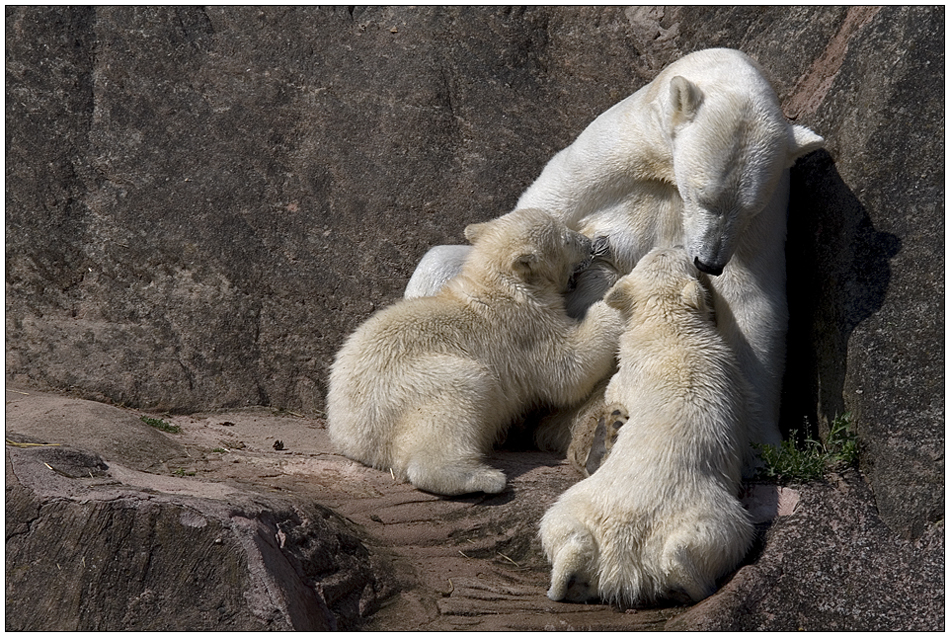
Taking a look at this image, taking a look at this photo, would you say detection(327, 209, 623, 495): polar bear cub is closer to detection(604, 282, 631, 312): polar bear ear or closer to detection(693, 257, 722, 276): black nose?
detection(604, 282, 631, 312): polar bear ear

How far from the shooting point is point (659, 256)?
5.29 meters

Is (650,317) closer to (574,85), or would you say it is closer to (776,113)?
(776,113)

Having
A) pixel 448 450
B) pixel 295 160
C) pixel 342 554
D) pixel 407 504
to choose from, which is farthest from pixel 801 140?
pixel 295 160

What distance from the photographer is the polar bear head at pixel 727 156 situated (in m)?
4.98

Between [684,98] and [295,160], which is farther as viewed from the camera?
[295,160]

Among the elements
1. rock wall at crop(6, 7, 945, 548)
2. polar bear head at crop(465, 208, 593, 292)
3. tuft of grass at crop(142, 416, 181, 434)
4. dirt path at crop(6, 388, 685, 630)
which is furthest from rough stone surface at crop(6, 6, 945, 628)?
polar bear head at crop(465, 208, 593, 292)

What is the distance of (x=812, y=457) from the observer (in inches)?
192

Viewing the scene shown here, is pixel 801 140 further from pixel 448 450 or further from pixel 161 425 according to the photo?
pixel 161 425

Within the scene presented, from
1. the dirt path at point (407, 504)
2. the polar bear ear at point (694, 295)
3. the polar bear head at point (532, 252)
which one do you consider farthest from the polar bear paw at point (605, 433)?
the polar bear head at point (532, 252)

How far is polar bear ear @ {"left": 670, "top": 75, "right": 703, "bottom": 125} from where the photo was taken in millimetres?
5117

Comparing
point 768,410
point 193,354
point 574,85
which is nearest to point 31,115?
point 193,354

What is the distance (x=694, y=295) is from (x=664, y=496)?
3.85 ft

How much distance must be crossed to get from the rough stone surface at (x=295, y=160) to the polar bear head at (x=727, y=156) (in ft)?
1.88

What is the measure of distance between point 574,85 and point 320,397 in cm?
364
